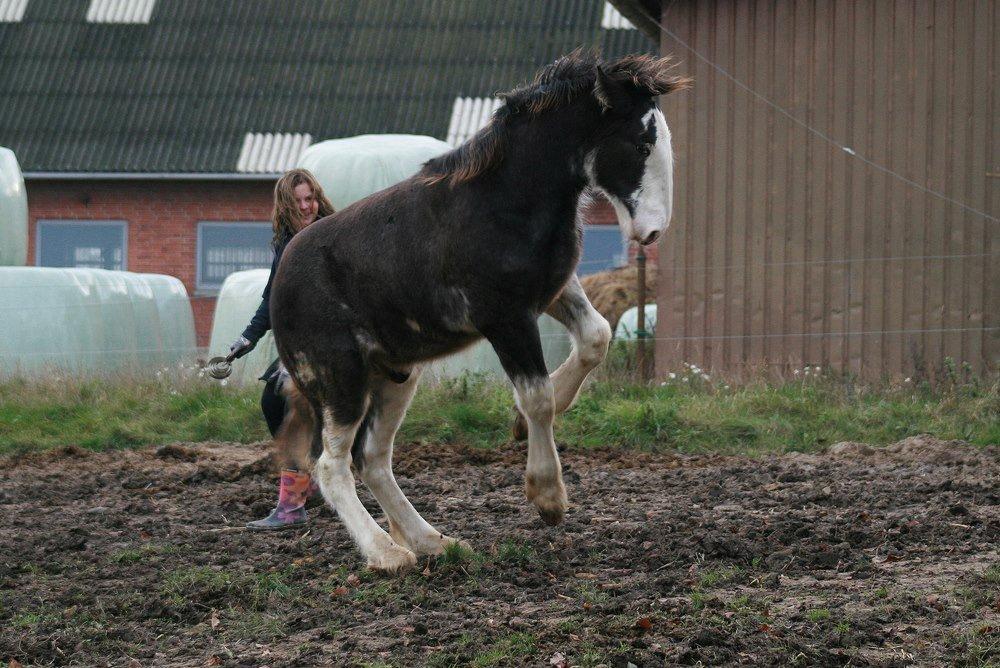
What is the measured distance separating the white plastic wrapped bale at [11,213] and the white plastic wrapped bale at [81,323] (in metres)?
0.64

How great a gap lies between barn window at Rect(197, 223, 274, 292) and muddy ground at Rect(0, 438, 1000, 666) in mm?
14914

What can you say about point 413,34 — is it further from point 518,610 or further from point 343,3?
point 518,610

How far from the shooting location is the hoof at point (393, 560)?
5.36 metres

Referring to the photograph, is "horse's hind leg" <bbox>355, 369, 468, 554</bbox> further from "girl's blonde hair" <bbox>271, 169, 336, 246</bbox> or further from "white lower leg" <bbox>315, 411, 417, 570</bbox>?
"girl's blonde hair" <bbox>271, 169, 336, 246</bbox>

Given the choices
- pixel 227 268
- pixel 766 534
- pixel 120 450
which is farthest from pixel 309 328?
pixel 227 268

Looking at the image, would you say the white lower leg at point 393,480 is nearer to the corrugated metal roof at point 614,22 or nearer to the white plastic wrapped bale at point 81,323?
the white plastic wrapped bale at point 81,323

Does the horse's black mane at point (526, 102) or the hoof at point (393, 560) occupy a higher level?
the horse's black mane at point (526, 102)

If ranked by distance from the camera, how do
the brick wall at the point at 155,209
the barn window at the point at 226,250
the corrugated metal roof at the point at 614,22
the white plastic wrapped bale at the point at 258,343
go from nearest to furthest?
the white plastic wrapped bale at the point at 258,343
the brick wall at the point at 155,209
the barn window at the point at 226,250
the corrugated metal roof at the point at 614,22

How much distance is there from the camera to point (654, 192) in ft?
16.2

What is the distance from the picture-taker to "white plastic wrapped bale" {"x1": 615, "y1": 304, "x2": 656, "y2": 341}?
13000mm

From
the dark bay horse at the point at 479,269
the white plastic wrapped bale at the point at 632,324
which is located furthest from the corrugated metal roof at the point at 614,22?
the dark bay horse at the point at 479,269

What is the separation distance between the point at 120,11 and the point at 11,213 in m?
11.6

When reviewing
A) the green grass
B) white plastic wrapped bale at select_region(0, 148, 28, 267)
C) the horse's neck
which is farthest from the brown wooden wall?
white plastic wrapped bale at select_region(0, 148, 28, 267)

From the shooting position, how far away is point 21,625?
16.1 feet
